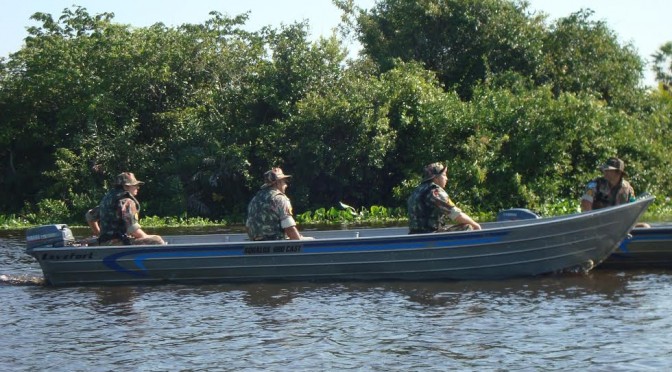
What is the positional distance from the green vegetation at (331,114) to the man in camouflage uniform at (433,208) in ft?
36.4

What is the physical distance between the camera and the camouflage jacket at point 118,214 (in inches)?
569

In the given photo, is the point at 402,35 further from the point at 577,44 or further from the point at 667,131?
the point at 667,131

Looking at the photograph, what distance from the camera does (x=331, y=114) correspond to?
26.9m

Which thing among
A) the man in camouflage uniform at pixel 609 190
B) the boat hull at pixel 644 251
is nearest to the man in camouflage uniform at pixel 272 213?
the man in camouflage uniform at pixel 609 190

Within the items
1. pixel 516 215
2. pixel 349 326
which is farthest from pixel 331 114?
pixel 349 326

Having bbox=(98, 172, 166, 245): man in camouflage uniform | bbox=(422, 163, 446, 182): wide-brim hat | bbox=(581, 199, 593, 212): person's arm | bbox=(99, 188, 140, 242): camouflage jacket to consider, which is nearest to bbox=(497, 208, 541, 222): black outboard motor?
bbox=(581, 199, 593, 212): person's arm

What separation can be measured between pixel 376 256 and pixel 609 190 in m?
3.38

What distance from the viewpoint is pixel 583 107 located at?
88.8ft

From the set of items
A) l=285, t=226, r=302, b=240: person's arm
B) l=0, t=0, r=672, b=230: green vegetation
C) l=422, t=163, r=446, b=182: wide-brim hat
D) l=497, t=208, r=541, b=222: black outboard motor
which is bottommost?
l=285, t=226, r=302, b=240: person's arm

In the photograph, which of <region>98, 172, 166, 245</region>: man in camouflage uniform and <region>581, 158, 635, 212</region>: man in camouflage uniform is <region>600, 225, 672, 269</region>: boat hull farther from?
<region>98, 172, 166, 245</region>: man in camouflage uniform

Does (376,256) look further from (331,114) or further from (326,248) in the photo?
(331,114)

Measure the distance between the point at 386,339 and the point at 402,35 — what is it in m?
21.9

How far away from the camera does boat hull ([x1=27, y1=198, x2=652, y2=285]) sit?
13555 millimetres

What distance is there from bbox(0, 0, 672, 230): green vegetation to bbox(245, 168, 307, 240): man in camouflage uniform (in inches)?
450
